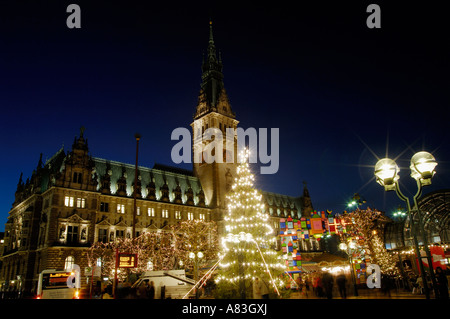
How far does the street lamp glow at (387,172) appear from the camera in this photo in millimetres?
12336

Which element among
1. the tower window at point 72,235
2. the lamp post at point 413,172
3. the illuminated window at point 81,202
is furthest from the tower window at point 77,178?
the lamp post at point 413,172

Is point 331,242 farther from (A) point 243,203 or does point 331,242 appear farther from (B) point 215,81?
(A) point 243,203

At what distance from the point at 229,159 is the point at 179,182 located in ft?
43.8

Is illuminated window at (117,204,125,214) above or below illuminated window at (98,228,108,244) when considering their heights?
above

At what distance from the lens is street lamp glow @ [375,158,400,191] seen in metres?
12.3

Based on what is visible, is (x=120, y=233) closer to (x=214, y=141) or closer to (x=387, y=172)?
(x=214, y=141)

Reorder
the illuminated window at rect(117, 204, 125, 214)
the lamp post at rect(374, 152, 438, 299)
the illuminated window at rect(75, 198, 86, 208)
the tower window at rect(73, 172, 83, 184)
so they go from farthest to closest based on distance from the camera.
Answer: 1. the illuminated window at rect(117, 204, 125, 214)
2. the tower window at rect(73, 172, 83, 184)
3. the illuminated window at rect(75, 198, 86, 208)
4. the lamp post at rect(374, 152, 438, 299)

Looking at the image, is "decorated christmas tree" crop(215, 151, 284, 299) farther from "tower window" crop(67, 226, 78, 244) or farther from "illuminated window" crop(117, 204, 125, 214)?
"illuminated window" crop(117, 204, 125, 214)

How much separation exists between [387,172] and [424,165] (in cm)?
122

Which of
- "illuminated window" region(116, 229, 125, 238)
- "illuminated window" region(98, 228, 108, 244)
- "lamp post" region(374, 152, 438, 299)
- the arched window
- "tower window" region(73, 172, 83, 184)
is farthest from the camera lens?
"illuminated window" region(116, 229, 125, 238)

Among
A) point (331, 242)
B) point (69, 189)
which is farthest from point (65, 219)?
point (331, 242)

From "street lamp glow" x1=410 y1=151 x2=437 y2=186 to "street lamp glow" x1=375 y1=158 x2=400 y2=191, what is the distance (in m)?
0.70

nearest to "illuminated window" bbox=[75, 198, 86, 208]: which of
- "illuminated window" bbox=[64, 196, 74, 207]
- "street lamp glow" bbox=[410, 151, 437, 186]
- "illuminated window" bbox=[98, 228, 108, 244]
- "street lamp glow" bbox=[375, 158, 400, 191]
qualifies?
"illuminated window" bbox=[64, 196, 74, 207]
